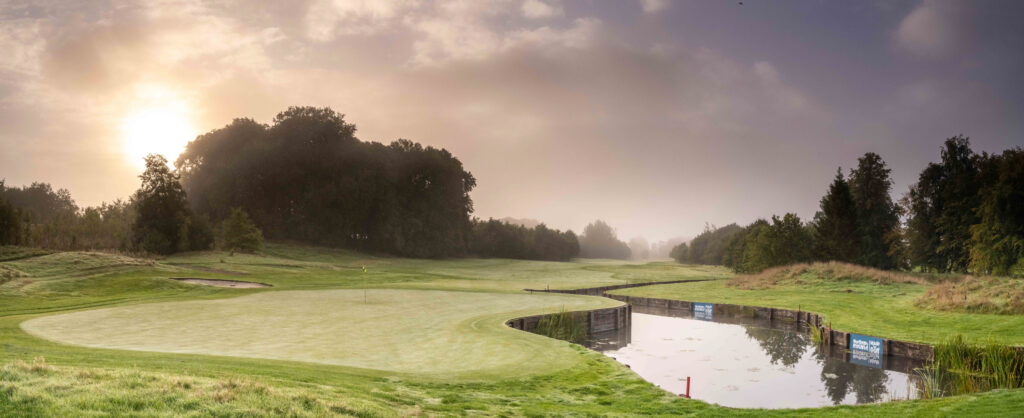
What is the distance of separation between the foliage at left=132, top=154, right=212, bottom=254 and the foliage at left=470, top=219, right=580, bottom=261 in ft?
171

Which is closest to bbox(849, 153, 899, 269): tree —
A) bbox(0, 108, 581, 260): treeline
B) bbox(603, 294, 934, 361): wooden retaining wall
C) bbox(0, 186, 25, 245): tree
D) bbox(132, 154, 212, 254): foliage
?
bbox(603, 294, 934, 361): wooden retaining wall

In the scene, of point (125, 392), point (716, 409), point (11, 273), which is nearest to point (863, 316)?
point (716, 409)

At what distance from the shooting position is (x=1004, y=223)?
180 ft

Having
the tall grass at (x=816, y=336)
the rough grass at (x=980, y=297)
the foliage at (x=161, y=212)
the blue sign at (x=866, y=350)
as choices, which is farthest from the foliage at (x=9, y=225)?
the rough grass at (x=980, y=297)

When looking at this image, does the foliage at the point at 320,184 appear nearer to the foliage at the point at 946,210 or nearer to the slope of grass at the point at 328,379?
the slope of grass at the point at 328,379

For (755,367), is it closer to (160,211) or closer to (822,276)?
(822,276)

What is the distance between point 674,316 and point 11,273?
1547 inches

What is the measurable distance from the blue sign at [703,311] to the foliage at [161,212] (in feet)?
160

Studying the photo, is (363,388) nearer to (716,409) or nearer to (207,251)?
(716,409)

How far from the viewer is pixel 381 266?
241ft

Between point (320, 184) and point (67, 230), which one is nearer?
point (67, 230)

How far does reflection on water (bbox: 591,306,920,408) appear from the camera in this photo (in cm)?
1855

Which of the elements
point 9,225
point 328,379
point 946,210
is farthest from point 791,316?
point 9,225

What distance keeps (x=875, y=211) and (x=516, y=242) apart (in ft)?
204
